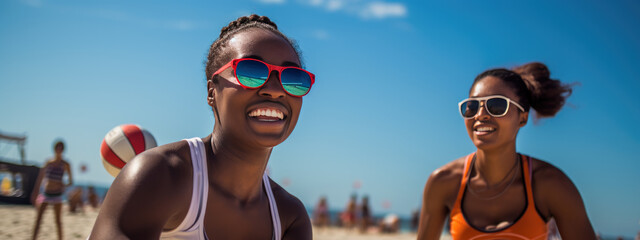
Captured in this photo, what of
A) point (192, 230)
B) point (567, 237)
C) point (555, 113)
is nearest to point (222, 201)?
point (192, 230)

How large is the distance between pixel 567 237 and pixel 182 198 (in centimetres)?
306

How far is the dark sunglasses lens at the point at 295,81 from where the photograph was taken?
7.54ft

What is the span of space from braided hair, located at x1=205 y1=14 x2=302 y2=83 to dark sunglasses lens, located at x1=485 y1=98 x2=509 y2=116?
6.82 feet

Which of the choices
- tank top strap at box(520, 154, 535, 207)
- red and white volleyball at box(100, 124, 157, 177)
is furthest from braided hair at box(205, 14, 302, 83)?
tank top strap at box(520, 154, 535, 207)

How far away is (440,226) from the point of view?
4.30 meters

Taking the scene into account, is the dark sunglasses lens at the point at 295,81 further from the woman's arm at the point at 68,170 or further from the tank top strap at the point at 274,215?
the woman's arm at the point at 68,170

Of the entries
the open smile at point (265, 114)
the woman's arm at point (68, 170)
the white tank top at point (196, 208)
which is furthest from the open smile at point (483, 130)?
the woman's arm at point (68, 170)

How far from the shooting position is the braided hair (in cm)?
244

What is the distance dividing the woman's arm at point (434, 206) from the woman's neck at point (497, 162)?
1.10ft

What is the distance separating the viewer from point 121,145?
Result: 3.70 m

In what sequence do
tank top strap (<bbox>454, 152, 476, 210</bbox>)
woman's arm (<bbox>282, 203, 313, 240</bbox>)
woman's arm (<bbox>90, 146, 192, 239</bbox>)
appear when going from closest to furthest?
woman's arm (<bbox>90, 146, 192, 239</bbox>), woman's arm (<bbox>282, 203, 313, 240</bbox>), tank top strap (<bbox>454, 152, 476, 210</bbox>)

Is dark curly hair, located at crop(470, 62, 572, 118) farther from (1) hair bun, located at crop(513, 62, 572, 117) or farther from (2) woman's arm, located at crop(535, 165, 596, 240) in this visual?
(2) woman's arm, located at crop(535, 165, 596, 240)

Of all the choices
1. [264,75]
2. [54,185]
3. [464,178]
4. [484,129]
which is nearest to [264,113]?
[264,75]

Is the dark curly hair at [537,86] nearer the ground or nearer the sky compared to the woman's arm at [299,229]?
nearer the sky
